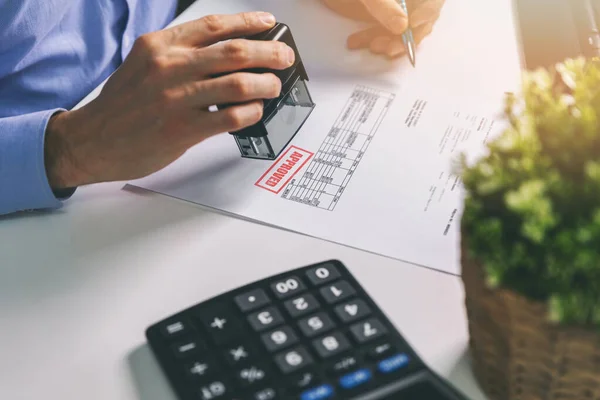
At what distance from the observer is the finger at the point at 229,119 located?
607 mm

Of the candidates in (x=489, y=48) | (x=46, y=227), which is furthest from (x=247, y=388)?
(x=489, y=48)

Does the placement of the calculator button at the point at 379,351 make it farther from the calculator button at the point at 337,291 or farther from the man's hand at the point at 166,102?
the man's hand at the point at 166,102

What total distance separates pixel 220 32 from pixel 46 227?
0.26 meters

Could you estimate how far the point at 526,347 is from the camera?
1.20 ft

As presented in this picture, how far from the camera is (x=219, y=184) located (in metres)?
0.64

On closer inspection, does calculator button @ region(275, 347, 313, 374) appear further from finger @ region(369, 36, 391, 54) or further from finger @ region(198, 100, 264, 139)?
finger @ region(369, 36, 391, 54)

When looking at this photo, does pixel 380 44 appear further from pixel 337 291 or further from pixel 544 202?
pixel 544 202

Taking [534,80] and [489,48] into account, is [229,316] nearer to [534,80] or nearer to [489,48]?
[534,80]

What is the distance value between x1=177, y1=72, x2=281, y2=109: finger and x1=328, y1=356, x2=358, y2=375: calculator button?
28 centimetres

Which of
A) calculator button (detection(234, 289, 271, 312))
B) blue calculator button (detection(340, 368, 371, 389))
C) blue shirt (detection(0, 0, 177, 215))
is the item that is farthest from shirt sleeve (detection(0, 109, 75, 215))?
blue calculator button (detection(340, 368, 371, 389))

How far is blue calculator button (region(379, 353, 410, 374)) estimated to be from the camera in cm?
44

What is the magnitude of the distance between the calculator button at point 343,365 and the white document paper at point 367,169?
0.44 feet

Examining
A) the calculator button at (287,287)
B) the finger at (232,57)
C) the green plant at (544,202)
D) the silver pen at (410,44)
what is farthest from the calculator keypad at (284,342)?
the silver pen at (410,44)

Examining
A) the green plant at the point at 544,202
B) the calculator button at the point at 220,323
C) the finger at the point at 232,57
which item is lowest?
the calculator button at the point at 220,323
